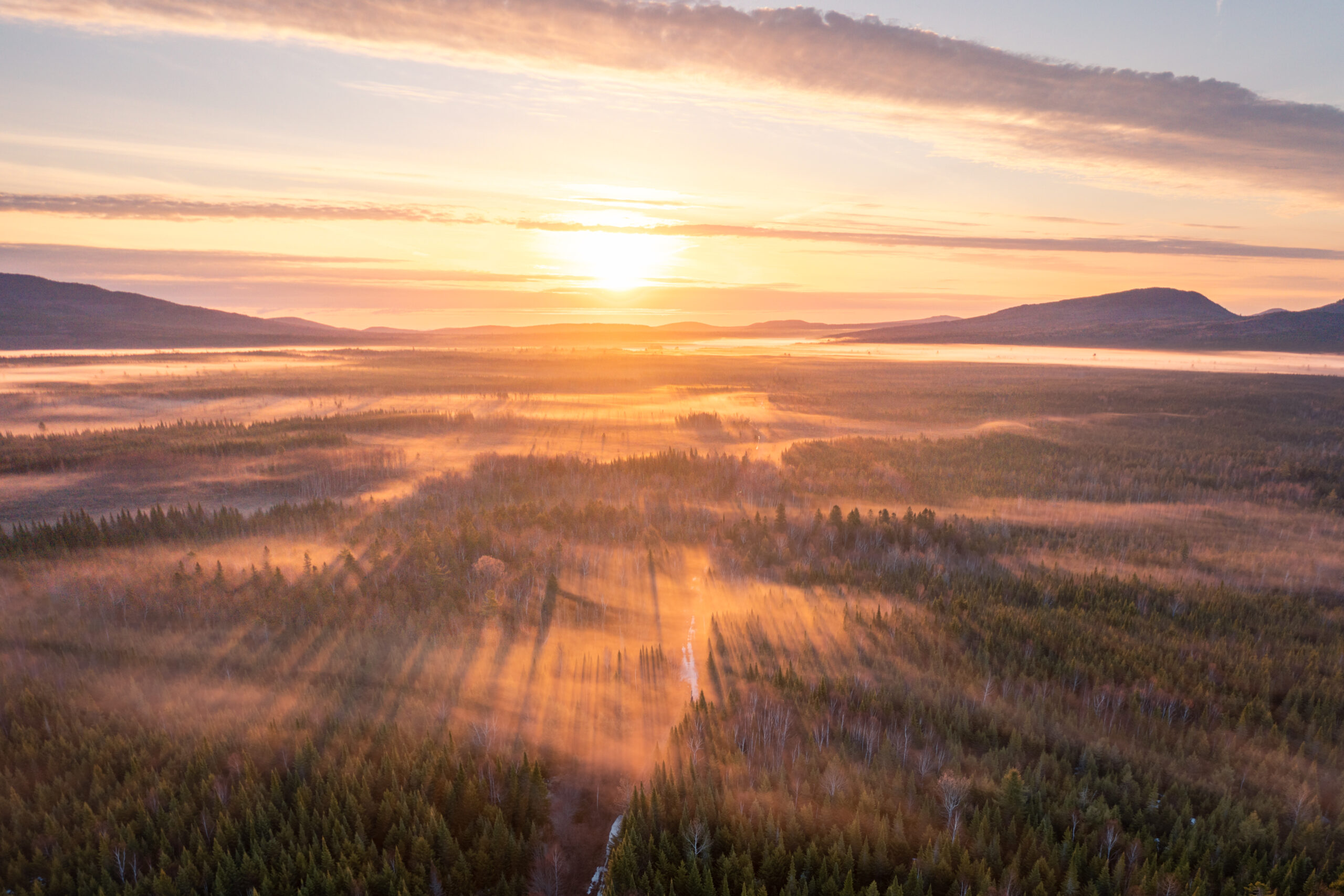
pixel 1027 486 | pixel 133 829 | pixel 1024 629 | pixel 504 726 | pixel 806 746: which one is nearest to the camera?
pixel 133 829

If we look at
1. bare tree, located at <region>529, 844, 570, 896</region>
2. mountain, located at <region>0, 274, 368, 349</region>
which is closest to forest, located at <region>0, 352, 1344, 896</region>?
bare tree, located at <region>529, 844, 570, 896</region>

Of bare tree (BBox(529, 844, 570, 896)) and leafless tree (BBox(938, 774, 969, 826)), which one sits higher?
leafless tree (BBox(938, 774, 969, 826))

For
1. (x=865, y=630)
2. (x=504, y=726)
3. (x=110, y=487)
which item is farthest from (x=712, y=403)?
(x=504, y=726)

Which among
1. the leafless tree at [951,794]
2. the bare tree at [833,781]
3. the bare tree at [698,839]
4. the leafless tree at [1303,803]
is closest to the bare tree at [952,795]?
the leafless tree at [951,794]

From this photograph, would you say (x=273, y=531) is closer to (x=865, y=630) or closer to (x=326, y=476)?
(x=326, y=476)

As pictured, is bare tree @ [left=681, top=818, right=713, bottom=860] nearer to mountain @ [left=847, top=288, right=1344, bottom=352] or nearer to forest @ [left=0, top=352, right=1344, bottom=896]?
forest @ [left=0, top=352, right=1344, bottom=896]

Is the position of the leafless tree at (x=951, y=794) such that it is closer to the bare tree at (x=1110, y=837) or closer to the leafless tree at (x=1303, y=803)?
the bare tree at (x=1110, y=837)

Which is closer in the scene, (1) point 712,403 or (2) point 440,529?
(2) point 440,529
